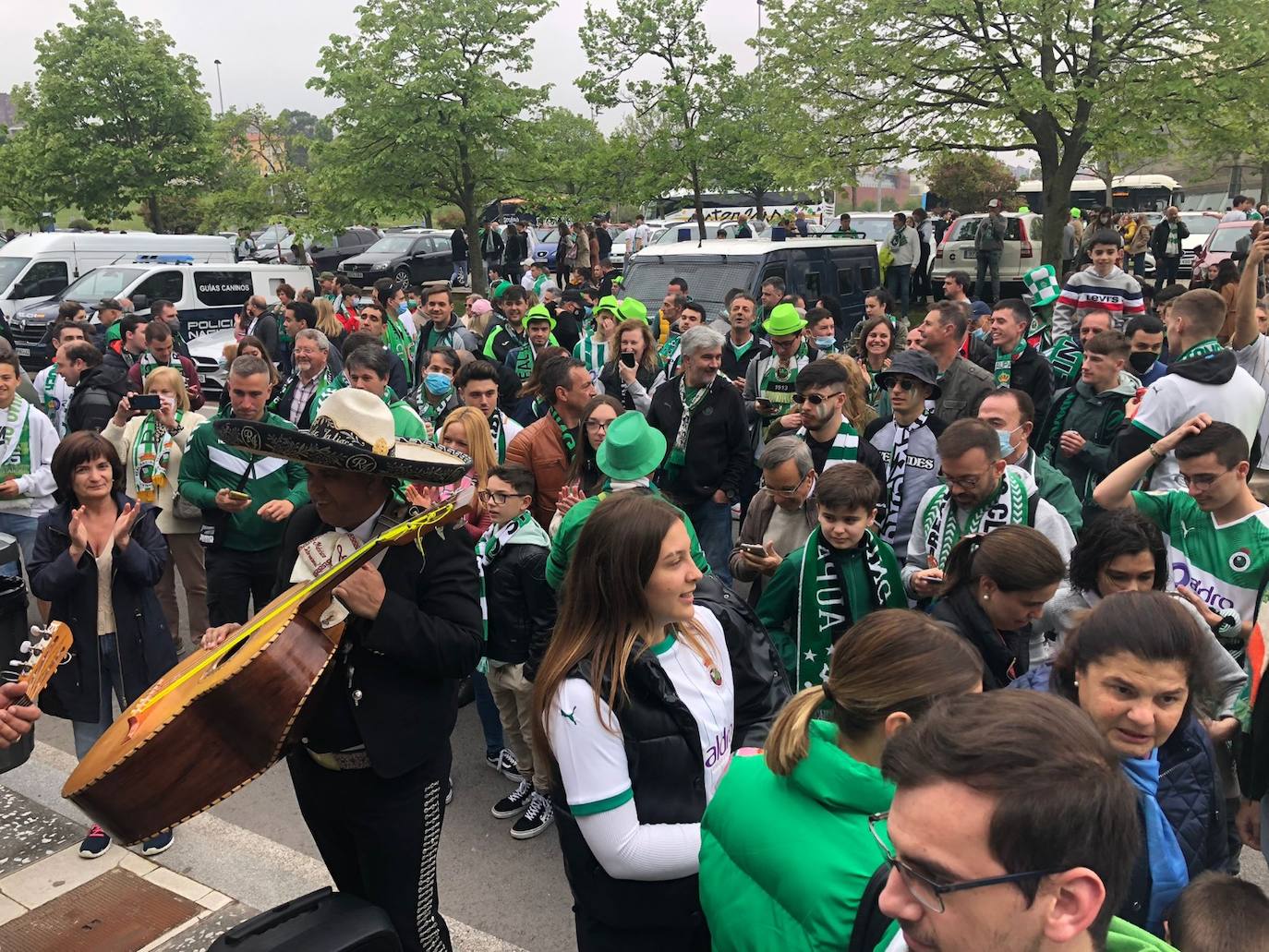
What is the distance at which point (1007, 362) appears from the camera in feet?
23.3

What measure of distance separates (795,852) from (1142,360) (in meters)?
5.66

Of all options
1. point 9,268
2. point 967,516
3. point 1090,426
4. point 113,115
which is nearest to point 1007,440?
point 967,516

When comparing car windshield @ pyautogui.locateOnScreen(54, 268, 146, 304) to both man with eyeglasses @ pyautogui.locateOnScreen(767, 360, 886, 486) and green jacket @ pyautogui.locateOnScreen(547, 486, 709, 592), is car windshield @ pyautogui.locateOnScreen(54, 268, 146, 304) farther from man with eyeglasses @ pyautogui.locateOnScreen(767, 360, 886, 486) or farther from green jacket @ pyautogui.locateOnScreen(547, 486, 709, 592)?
green jacket @ pyautogui.locateOnScreen(547, 486, 709, 592)

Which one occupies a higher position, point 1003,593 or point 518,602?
point 1003,593

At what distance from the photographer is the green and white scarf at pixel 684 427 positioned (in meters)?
6.14

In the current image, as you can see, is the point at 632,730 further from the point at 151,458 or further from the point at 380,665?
the point at 151,458

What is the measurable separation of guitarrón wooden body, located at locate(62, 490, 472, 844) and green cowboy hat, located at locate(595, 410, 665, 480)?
170cm

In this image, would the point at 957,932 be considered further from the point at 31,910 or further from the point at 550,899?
the point at 31,910

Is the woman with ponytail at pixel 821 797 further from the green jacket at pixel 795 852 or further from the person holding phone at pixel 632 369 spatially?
the person holding phone at pixel 632 369

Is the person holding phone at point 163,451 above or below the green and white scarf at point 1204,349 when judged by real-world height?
below

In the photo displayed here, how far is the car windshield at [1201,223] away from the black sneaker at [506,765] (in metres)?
26.6

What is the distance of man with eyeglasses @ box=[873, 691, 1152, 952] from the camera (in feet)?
4.21

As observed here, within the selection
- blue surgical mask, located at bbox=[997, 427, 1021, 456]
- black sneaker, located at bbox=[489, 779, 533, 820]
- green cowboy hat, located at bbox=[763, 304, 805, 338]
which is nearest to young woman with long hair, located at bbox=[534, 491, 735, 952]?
black sneaker, located at bbox=[489, 779, 533, 820]

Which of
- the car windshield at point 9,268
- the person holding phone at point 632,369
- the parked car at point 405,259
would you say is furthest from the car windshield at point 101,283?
the person holding phone at point 632,369
